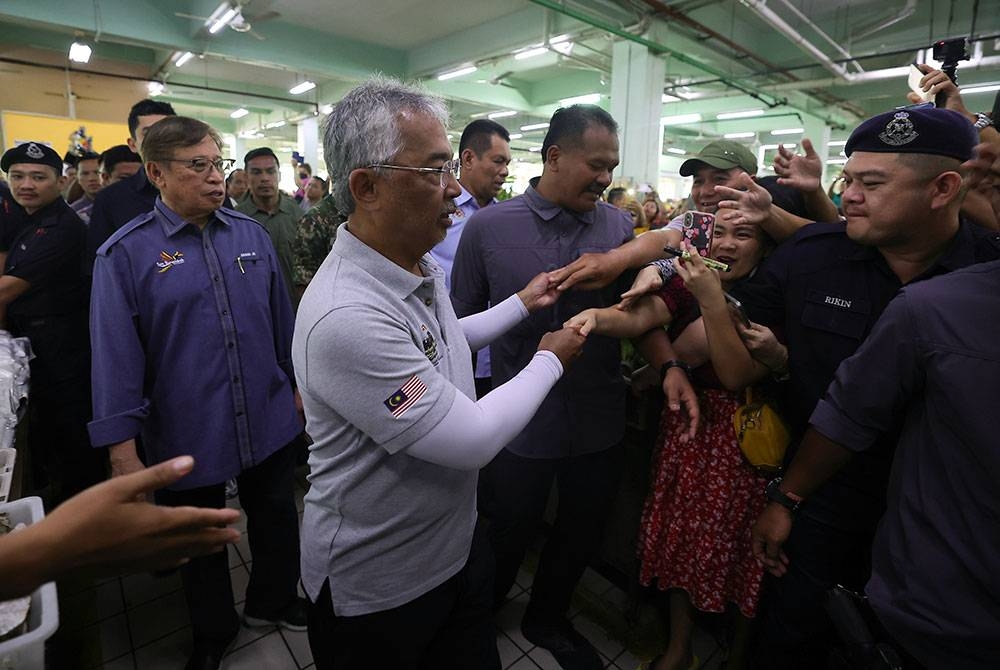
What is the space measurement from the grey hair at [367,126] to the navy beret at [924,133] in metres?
1.05

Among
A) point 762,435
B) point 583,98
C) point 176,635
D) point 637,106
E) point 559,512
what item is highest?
point 583,98

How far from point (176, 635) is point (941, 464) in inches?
103

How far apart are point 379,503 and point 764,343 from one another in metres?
1.11

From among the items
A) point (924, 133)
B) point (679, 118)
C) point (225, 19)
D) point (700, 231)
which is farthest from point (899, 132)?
point (679, 118)

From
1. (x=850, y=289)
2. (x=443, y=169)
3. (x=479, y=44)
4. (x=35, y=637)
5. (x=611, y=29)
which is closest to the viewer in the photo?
(x=35, y=637)

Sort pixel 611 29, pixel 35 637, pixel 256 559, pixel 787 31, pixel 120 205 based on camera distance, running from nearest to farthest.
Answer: pixel 35 637, pixel 256 559, pixel 120 205, pixel 787 31, pixel 611 29

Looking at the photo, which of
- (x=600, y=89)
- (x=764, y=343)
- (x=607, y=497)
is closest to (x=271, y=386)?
(x=607, y=497)

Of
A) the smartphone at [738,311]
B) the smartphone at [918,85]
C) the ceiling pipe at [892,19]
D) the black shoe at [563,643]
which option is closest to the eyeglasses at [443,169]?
the smartphone at [738,311]

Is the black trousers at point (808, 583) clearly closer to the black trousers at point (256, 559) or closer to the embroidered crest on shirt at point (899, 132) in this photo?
the embroidered crest on shirt at point (899, 132)

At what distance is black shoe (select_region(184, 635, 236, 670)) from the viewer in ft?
6.30

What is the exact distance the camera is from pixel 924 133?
1266mm

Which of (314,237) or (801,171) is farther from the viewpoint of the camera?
(314,237)

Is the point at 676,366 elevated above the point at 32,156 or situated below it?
below

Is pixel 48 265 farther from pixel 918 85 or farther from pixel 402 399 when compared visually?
pixel 918 85
